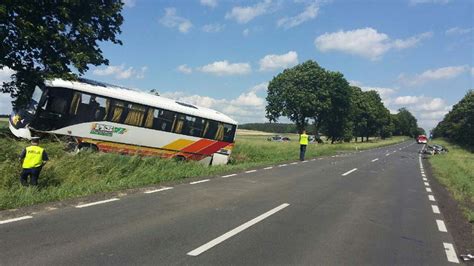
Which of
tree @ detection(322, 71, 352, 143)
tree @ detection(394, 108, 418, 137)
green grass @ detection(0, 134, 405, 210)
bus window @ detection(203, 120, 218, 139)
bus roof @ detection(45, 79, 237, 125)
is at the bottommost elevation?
green grass @ detection(0, 134, 405, 210)

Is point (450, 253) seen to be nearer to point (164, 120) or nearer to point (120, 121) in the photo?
point (120, 121)

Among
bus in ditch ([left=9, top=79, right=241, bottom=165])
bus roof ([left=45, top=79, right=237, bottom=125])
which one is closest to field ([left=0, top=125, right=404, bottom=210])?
bus in ditch ([left=9, top=79, right=241, bottom=165])

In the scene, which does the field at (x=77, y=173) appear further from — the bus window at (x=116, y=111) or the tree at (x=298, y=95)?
the tree at (x=298, y=95)

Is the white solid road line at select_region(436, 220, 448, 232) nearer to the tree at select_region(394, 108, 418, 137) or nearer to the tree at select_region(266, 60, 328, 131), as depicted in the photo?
the tree at select_region(266, 60, 328, 131)

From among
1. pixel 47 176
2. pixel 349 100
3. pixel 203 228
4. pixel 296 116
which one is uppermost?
pixel 349 100

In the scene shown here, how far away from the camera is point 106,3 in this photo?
2144 centimetres

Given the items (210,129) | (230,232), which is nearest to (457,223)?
(230,232)

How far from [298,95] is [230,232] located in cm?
5173

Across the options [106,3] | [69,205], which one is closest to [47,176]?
[69,205]

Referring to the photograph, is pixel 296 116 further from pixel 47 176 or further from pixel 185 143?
pixel 47 176

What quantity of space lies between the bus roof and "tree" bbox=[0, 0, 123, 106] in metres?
0.65

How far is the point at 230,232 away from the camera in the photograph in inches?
270

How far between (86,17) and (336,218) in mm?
16705

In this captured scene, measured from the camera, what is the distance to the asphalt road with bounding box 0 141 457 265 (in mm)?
5453
